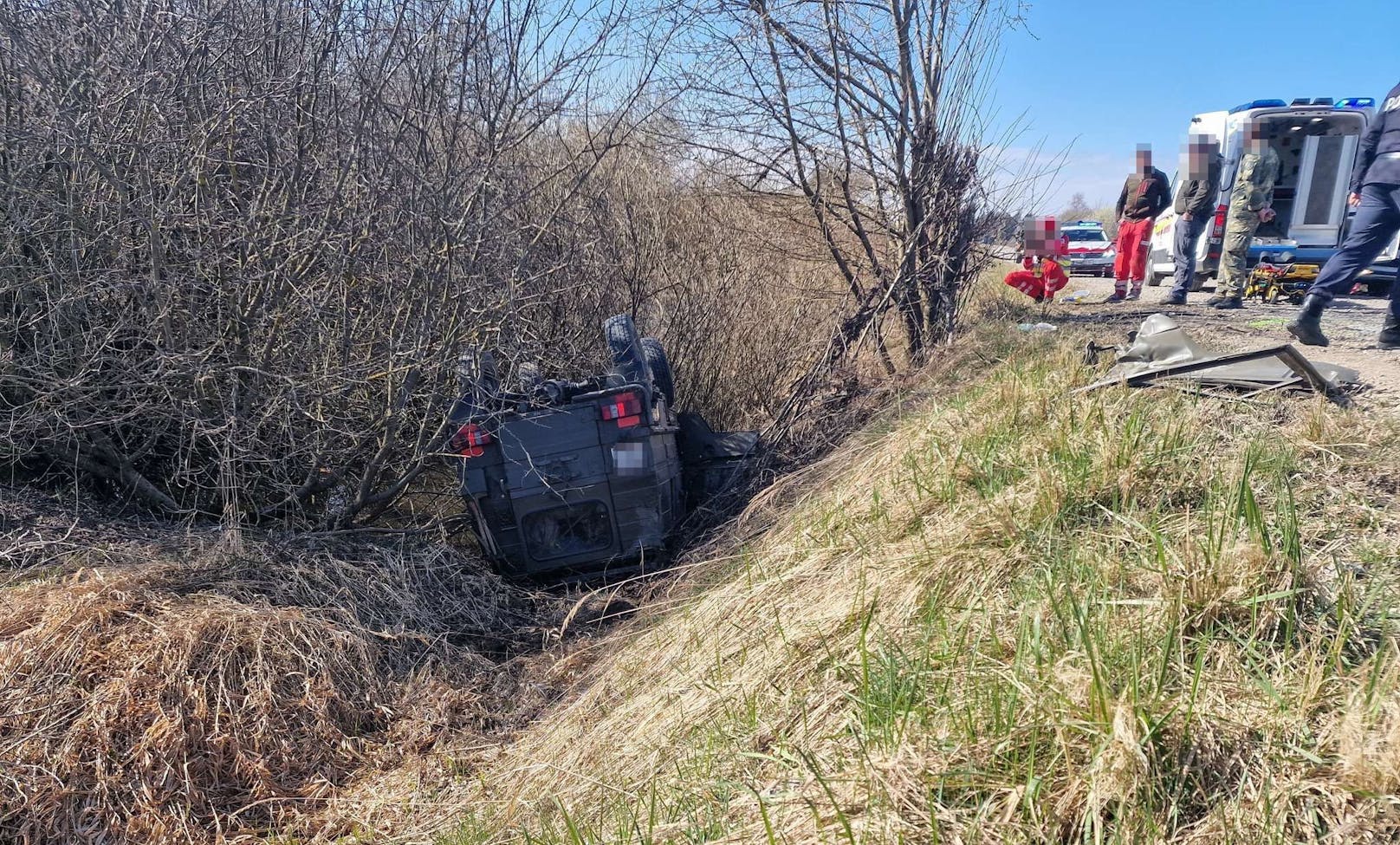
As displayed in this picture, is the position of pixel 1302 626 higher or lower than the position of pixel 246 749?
higher

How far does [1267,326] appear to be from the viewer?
6.16 m

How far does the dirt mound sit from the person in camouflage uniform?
7.46 meters

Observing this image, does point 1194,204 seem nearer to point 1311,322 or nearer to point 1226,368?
point 1311,322

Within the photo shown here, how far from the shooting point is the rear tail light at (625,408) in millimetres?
4738

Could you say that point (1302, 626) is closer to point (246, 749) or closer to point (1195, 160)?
point (246, 749)

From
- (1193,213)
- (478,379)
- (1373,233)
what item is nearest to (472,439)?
(478,379)

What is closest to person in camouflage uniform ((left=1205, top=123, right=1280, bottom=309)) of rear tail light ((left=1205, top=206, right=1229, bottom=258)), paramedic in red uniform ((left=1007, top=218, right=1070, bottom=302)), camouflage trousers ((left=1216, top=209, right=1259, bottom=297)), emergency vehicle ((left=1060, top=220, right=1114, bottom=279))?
camouflage trousers ((left=1216, top=209, right=1259, bottom=297))

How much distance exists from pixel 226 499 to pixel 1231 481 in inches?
180

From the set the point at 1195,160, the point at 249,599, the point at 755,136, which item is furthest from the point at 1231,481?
the point at 1195,160

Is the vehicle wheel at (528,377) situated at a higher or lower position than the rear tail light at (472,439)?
higher

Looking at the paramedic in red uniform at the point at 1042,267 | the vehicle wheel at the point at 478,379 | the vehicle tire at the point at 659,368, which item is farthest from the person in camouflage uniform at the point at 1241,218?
the vehicle wheel at the point at 478,379

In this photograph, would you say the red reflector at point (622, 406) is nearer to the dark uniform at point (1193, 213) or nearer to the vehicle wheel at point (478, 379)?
the vehicle wheel at point (478, 379)

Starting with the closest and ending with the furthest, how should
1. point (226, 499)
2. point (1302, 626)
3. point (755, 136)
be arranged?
point (1302, 626) < point (226, 499) < point (755, 136)

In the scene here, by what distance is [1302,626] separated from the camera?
1980mm
